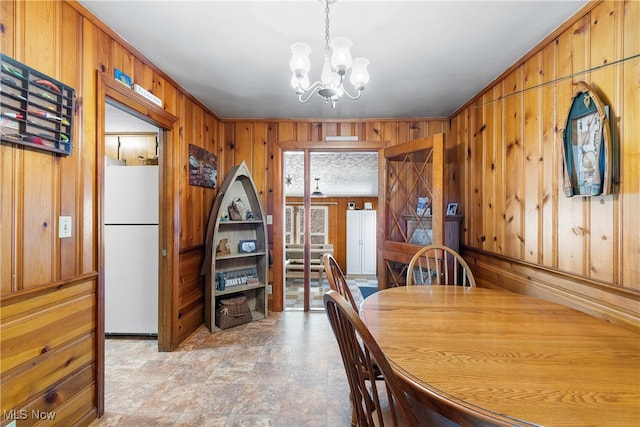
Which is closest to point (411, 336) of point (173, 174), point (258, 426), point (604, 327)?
point (604, 327)

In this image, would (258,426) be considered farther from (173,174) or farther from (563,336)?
(173,174)

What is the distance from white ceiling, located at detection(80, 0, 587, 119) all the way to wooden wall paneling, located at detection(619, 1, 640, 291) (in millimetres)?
360

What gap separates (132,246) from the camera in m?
2.69

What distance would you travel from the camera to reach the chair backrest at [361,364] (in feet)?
2.41

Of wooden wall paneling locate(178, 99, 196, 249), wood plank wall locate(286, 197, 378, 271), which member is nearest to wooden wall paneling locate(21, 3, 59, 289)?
wooden wall paneling locate(178, 99, 196, 249)

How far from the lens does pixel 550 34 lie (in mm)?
1769

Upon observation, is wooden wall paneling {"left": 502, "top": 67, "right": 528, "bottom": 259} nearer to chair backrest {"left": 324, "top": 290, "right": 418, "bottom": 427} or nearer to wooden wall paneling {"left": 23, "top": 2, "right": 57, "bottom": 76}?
chair backrest {"left": 324, "top": 290, "right": 418, "bottom": 427}

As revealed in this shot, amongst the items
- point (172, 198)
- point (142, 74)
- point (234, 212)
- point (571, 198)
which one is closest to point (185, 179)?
point (172, 198)

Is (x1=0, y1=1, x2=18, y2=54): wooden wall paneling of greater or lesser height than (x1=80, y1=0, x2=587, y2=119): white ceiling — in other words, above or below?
below

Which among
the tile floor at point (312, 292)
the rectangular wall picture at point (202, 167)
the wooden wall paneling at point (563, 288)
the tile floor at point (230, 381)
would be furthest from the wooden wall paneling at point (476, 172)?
the rectangular wall picture at point (202, 167)

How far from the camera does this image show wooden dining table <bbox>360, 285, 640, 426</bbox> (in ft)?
2.27

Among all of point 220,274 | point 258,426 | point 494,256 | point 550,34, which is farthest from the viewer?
point 220,274

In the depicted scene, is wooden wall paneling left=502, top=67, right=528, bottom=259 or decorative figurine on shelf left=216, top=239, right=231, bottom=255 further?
decorative figurine on shelf left=216, top=239, right=231, bottom=255

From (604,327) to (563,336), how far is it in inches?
10.5
